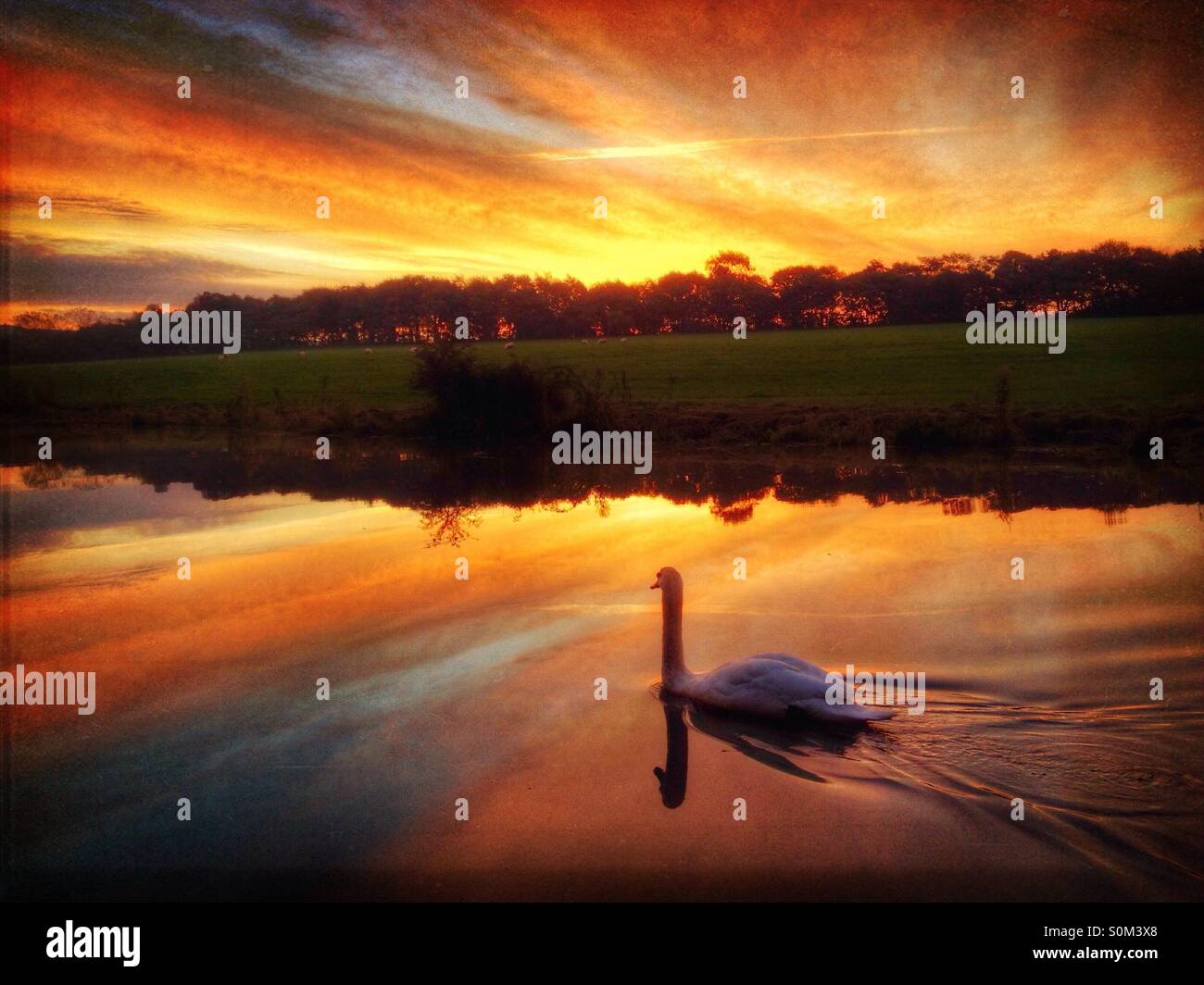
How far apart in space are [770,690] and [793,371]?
41524 millimetres

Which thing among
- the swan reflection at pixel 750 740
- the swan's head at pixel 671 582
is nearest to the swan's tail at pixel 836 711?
the swan reflection at pixel 750 740

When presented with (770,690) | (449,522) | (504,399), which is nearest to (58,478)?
(449,522)

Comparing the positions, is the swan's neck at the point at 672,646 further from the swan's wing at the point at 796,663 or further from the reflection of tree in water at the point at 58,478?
the reflection of tree in water at the point at 58,478

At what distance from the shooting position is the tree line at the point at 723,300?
46.0 m

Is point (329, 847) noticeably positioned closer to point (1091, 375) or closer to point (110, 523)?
point (110, 523)

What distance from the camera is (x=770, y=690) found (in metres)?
6.55

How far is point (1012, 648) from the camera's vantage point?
8164 mm

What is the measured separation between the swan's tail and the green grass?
28.2 metres

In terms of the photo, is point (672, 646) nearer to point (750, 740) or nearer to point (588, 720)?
point (588, 720)

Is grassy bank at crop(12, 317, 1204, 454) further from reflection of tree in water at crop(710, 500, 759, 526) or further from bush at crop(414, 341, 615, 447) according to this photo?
reflection of tree in water at crop(710, 500, 759, 526)

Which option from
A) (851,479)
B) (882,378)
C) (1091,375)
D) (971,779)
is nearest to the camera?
(971,779)

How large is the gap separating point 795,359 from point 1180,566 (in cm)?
3962
